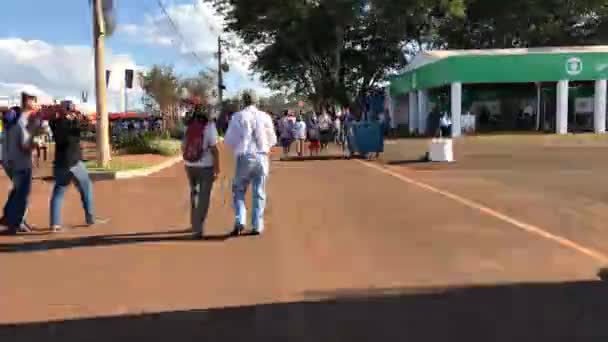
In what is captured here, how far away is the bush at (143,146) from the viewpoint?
2502 centimetres

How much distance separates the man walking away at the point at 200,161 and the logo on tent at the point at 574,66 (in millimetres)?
32018

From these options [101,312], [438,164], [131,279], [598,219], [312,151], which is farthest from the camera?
[312,151]

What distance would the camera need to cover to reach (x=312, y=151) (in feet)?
83.7

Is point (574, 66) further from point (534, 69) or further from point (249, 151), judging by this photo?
point (249, 151)

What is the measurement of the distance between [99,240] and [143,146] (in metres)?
16.7

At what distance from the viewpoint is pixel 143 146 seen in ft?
82.8

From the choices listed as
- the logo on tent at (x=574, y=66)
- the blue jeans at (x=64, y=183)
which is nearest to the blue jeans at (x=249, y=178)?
the blue jeans at (x=64, y=183)

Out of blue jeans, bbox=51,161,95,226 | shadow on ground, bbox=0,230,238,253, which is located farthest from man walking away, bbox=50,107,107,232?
shadow on ground, bbox=0,230,238,253

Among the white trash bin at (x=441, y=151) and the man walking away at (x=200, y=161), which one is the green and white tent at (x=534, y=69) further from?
the man walking away at (x=200, y=161)

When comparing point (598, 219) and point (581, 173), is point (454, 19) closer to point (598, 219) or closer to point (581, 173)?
point (581, 173)

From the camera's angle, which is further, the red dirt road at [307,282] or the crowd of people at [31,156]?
the crowd of people at [31,156]

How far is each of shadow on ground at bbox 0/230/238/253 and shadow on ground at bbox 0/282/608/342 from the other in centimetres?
308

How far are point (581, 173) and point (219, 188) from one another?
8.11m

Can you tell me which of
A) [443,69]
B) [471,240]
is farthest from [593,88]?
[471,240]
